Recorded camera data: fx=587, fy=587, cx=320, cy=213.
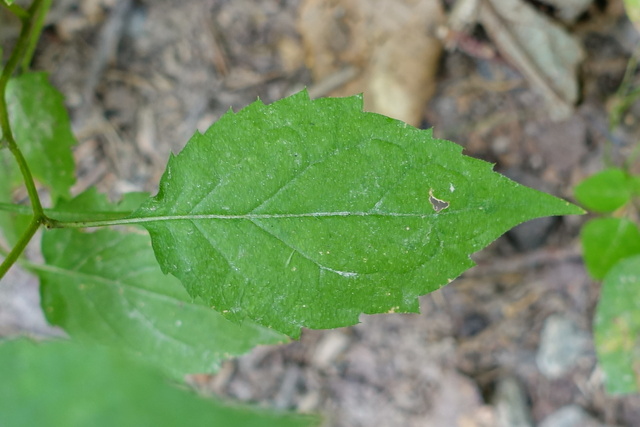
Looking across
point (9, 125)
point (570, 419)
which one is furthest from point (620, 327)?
point (9, 125)

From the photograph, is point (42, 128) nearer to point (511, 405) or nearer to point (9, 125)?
point (9, 125)

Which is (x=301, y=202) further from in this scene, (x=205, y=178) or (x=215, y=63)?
(x=215, y=63)

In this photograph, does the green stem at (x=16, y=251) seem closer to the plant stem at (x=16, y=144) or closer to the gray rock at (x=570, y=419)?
the plant stem at (x=16, y=144)

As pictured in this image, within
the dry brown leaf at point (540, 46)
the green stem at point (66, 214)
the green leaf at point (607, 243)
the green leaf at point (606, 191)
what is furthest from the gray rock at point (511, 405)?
the green stem at point (66, 214)

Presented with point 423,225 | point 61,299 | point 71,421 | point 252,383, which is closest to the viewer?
point 71,421

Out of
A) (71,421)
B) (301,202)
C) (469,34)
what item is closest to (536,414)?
(469,34)

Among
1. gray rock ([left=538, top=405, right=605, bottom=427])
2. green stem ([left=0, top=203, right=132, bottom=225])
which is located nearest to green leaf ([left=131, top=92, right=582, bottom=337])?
green stem ([left=0, top=203, right=132, bottom=225])
